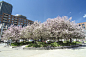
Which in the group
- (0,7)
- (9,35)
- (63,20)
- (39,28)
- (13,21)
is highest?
(0,7)

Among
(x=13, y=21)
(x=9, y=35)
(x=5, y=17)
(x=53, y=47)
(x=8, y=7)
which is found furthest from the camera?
(x=8, y=7)

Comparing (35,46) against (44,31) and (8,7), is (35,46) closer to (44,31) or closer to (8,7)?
(44,31)

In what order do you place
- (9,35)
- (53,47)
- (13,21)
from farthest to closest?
(13,21) → (9,35) → (53,47)

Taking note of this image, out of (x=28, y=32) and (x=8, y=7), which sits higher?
(x=8, y=7)

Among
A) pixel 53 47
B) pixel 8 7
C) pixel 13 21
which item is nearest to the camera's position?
pixel 53 47

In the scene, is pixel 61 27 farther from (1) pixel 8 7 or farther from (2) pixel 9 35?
(1) pixel 8 7

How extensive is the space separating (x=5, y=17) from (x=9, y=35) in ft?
204

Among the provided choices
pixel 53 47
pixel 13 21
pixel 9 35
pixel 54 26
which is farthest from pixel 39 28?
pixel 13 21

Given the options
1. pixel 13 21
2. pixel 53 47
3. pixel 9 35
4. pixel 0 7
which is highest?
A: pixel 0 7

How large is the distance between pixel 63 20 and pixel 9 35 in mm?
15788

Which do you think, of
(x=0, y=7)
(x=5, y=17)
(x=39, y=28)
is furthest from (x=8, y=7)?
(x=39, y=28)

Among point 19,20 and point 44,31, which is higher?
point 19,20

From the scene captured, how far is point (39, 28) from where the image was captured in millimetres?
13672

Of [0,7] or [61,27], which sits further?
[0,7]
